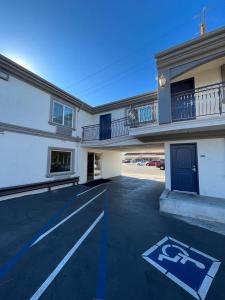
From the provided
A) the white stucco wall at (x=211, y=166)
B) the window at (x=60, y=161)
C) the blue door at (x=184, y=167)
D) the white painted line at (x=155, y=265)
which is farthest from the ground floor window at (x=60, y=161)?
the white stucco wall at (x=211, y=166)

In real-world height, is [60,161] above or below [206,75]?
below

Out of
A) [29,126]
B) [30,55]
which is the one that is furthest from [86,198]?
[30,55]

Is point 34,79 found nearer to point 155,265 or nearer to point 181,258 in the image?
point 155,265

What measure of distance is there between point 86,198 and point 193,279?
584 cm

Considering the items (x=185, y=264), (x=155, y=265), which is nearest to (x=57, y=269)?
(x=155, y=265)

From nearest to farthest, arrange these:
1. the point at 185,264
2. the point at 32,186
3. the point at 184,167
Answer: the point at 185,264
the point at 184,167
the point at 32,186

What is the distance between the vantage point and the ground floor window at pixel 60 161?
9695 millimetres

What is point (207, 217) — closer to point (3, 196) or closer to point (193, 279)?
point (193, 279)

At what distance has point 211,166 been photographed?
682 cm

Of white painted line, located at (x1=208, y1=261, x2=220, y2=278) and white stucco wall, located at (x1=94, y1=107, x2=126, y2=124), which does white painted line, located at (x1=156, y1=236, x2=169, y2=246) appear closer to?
white painted line, located at (x1=208, y1=261, x2=220, y2=278)

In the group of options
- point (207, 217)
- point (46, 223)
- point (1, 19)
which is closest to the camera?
point (46, 223)

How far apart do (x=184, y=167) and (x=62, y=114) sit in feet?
27.5

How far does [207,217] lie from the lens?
17.5 feet

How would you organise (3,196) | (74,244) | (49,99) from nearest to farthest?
(74,244), (3,196), (49,99)
